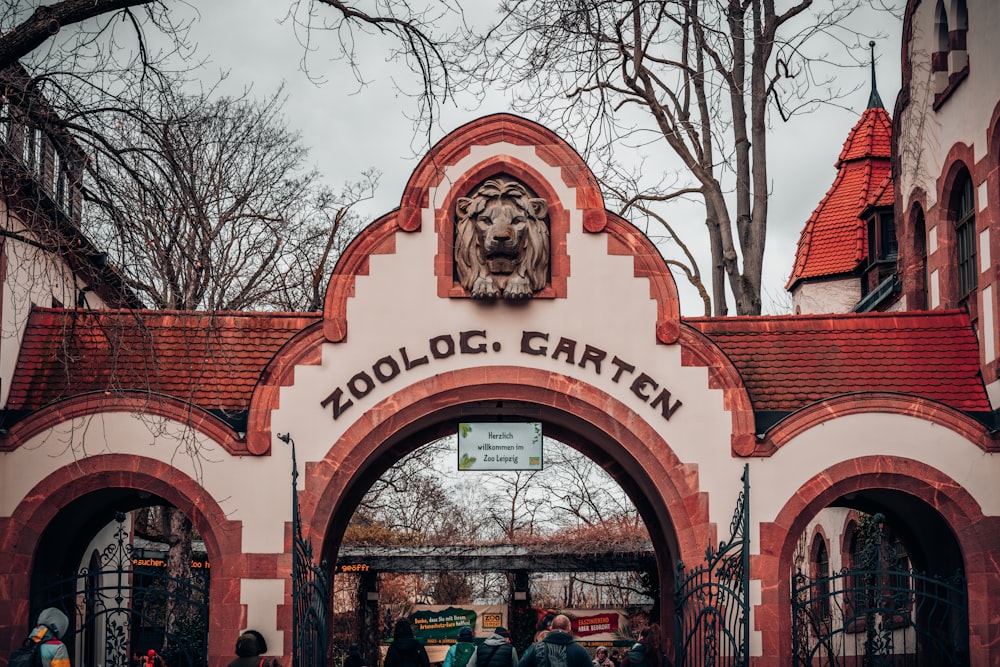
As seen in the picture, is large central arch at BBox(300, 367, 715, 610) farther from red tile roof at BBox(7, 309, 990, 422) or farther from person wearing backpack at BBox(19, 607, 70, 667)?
person wearing backpack at BBox(19, 607, 70, 667)

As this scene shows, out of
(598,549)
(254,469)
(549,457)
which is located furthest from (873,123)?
(254,469)

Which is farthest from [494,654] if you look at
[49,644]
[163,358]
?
[163,358]

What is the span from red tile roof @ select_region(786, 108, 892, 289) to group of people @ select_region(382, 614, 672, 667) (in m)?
19.2

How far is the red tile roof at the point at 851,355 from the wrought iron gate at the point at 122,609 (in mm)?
7510

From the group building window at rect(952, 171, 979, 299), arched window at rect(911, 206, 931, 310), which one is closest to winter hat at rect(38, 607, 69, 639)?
building window at rect(952, 171, 979, 299)

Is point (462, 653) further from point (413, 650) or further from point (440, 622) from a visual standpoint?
point (440, 622)

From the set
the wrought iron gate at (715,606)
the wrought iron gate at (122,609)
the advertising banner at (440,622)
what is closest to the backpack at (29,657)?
the wrought iron gate at (122,609)

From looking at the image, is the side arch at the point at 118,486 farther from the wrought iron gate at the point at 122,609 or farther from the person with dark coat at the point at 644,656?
the person with dark coat at the point at 644,656

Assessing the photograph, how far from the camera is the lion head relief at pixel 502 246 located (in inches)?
651

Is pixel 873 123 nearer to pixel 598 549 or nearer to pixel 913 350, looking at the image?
pixel 598 549

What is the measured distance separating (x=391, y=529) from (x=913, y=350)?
26890mm

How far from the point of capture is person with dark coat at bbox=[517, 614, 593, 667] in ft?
38.5

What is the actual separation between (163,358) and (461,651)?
210 inches

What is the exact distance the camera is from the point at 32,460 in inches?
635
